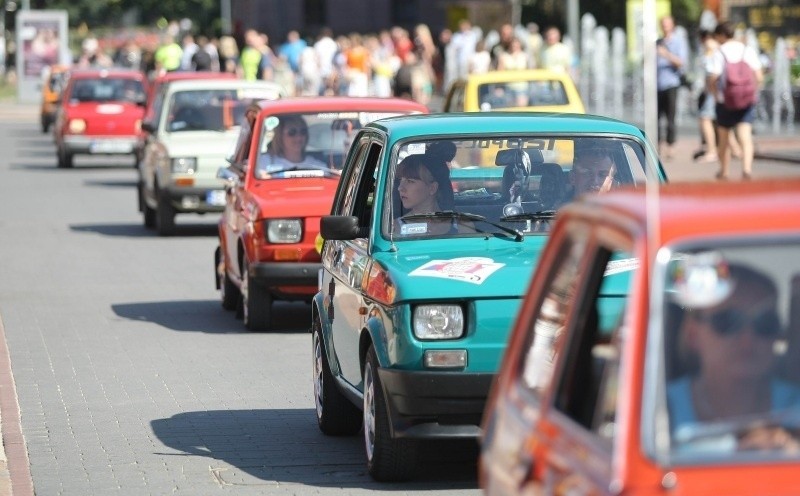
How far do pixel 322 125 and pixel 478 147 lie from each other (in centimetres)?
525

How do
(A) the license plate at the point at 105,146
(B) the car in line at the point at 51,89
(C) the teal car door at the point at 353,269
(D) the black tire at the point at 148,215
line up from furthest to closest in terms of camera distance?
(B) the car in line at the point at 51,89
(A) the license plate at the point at 105,146
(D) the black tire at the point at 148,215
(C) the teal car door at the point at 353,269

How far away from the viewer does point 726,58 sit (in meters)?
22.3

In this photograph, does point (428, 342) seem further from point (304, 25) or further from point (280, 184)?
point (304, 25)

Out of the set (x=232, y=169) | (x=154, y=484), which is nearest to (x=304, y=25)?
(x=232, y=169)

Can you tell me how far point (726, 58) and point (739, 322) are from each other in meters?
19.2

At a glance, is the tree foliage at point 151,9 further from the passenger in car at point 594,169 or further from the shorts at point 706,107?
the passenger in car at point 594,169

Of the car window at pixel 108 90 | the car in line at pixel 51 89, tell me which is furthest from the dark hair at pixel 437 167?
the car in line at pixel 51 89

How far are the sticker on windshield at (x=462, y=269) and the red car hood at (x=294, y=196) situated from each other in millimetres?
4859

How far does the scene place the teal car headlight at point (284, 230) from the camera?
12.5 metres

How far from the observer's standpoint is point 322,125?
1350 cm

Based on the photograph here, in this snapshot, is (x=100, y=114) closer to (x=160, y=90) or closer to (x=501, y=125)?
→ (x=160, y=90)

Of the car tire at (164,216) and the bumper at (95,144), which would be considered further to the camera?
the bumper at (95,144)

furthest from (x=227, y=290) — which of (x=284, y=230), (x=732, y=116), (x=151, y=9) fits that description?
(x=151, y=9)

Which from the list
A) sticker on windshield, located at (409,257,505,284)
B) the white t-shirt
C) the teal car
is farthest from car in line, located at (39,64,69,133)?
sticker on windshield, located at (409,257,505,284)
